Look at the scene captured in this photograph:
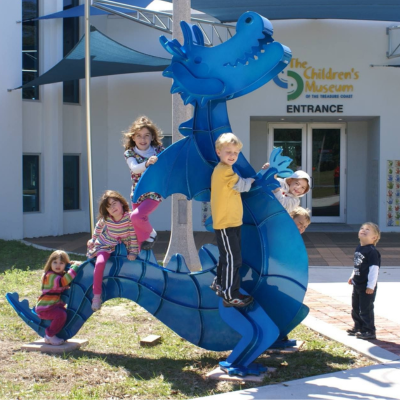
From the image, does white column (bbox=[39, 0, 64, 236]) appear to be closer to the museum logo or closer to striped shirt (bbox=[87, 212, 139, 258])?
the museum logo

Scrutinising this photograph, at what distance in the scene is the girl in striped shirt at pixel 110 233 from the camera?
18.3 feet

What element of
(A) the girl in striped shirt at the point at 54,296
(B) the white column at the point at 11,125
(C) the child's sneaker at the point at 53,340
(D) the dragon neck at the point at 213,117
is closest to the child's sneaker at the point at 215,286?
(D) the dragon neck at the point at 213,117

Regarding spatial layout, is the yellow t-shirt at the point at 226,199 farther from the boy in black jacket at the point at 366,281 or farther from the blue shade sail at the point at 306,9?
the blue shade sail at the point at 306,9

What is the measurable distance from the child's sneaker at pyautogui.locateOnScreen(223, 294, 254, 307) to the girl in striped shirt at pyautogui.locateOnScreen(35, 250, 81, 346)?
1.67 meters

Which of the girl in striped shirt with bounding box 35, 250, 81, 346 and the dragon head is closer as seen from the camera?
the dragon head

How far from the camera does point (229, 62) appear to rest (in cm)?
497

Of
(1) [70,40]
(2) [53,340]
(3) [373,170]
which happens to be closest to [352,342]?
(2) [53,340]

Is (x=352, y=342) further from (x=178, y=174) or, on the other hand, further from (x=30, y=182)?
(x=30, y=182)

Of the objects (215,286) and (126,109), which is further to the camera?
(126,109)

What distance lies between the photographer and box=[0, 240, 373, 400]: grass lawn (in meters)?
4.66

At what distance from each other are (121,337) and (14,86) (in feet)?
33.8

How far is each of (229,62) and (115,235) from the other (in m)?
1.86

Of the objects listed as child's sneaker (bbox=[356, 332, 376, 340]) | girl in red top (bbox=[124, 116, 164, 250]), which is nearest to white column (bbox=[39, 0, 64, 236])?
girl in red top (bbox=[124, 116, 164, 250])

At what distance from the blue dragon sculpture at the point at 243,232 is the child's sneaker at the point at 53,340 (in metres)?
0.77
